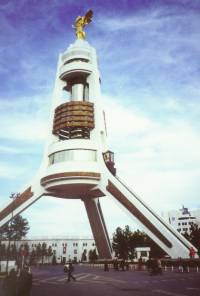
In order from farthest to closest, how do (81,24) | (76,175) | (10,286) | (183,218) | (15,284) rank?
(183,218)
(81,24)
(76,175)
(15,284)
(10,286)

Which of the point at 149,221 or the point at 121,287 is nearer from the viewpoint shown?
the point at 121,287

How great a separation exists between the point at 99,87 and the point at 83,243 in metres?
83.4

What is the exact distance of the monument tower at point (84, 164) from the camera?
159ft

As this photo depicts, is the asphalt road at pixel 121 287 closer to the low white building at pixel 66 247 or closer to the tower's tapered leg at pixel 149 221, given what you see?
the tower's tapered leg at pixel 149 221

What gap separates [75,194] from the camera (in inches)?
2379

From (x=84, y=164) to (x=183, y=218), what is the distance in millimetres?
94378

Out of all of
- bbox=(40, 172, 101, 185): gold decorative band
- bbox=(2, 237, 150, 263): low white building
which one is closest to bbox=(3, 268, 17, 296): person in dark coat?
bbox=(40, 172, 101, 185): gold decorative band

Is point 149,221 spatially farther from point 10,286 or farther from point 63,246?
point 63,246

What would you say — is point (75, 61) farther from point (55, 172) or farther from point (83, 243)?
point (83, 243)

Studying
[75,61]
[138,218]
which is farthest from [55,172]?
[75,61]

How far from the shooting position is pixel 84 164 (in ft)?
173

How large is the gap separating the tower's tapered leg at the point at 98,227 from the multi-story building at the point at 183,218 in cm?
8019

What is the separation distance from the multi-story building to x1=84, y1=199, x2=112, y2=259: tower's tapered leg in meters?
80.2

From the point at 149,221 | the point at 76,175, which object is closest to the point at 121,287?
the point at 149,221
